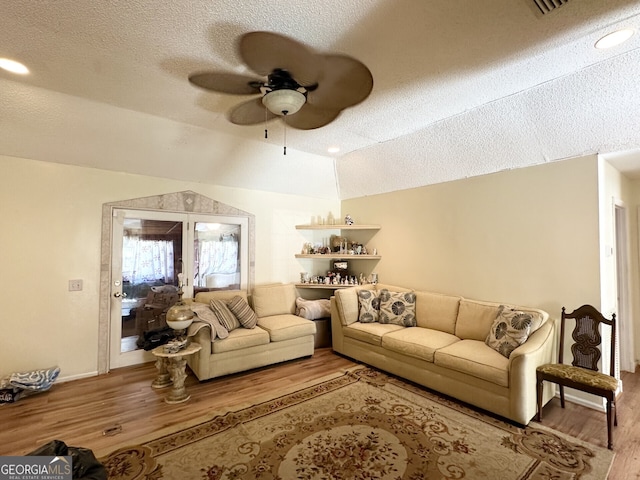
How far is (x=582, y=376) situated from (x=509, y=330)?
0.60 meters

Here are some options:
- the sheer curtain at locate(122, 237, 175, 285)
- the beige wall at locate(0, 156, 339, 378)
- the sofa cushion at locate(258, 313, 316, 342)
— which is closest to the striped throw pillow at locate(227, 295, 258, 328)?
the sofa cushion at locate(258, 313, 316, 342)

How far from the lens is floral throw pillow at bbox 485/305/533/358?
284 centimetres

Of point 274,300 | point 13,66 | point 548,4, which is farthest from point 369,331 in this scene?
point 13,66

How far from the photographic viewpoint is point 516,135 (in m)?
3.10

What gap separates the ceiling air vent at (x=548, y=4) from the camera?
1589 millimetres

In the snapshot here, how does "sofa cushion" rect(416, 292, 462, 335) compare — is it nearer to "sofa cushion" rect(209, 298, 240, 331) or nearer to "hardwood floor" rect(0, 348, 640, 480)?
"hardwood floor" rect(0, 348, 640, 480)

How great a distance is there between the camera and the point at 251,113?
8.87ft

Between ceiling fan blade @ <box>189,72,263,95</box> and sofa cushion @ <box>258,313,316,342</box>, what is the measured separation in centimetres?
276

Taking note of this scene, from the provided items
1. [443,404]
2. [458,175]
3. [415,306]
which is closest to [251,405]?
[443,404]

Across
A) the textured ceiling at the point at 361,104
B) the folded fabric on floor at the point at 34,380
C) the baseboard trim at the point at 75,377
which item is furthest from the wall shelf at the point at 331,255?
the folded fabric on floor at the point at 34,380

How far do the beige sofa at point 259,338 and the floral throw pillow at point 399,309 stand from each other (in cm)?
103

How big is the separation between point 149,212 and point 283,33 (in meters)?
3.11

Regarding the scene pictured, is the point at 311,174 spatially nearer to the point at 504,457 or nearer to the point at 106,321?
the point at 106,321

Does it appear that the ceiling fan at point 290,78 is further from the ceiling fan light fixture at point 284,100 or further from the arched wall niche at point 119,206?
the arched wall niche at point 119,206
